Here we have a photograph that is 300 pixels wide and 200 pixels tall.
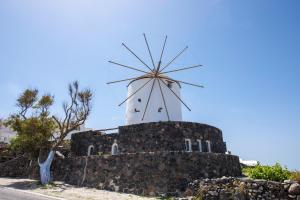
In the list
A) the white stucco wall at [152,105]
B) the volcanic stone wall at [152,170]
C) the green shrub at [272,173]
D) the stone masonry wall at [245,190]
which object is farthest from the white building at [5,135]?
the green shrub at [272,173]

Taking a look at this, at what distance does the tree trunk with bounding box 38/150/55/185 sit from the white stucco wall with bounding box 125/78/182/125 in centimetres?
765

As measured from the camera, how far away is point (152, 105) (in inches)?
1005

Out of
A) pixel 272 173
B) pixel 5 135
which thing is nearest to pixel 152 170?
pixel 272 173

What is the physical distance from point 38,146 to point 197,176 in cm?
1357

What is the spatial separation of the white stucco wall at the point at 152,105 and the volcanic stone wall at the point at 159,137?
136 inches

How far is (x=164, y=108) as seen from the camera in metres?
25.6

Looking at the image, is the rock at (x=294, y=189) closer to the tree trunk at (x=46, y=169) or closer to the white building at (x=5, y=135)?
the tree trunk at (x=46, y=169)

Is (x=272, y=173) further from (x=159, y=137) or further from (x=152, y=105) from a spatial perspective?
(x=152, y=105)

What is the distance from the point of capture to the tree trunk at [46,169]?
2080 cm

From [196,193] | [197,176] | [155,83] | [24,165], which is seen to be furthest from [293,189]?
[24,165]

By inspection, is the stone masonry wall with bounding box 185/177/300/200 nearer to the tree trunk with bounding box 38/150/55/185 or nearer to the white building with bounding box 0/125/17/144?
the tree trunk with bounding box 38/150/55/185

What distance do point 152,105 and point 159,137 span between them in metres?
5.25

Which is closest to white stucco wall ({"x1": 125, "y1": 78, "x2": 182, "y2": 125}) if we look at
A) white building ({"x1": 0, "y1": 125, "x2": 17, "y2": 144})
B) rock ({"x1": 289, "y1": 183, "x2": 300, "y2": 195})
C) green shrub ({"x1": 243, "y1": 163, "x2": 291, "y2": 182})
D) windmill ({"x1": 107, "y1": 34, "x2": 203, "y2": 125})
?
windmill ({"x1": 107, "y1": 34, "x2": 203, "y2": 125})

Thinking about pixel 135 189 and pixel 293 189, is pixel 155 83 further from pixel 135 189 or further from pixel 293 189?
pixel 293 189
